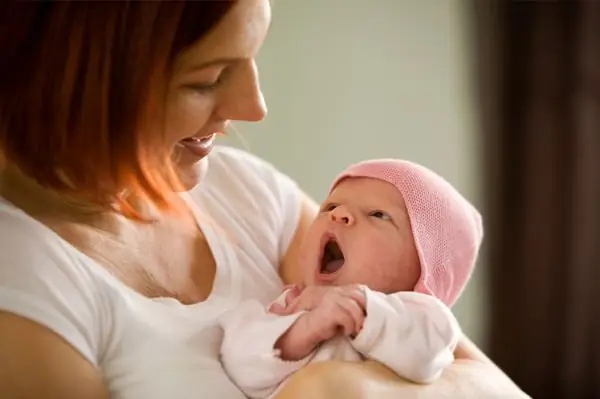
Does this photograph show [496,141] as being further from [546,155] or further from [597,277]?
[597,277]

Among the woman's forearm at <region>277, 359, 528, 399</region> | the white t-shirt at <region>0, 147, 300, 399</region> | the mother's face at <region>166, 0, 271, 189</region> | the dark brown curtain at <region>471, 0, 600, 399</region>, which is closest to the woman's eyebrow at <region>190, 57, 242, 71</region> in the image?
the mother's face at <region>166, 0, 271, 189</region>

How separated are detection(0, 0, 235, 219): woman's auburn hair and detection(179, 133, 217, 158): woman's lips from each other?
0.06 meters

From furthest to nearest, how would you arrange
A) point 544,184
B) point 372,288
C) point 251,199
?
point 544,184 < point 251,199 < point 372,288

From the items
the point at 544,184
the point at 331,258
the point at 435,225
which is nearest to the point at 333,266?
the point at 331,258

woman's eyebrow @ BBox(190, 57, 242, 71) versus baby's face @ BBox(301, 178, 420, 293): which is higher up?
woman's eyebrow @ BBox(190, 57, 242, 71)

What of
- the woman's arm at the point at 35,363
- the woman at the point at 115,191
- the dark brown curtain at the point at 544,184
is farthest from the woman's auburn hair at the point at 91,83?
the dark brown curtain at the point at 544,184

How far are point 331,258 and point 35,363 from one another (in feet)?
1.34

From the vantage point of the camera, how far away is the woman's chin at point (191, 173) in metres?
1.01

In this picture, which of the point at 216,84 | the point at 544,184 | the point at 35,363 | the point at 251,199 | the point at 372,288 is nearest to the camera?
the point at 35,363

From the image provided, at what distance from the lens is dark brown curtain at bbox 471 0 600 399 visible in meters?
2.10

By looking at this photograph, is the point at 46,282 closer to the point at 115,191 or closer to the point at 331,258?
the point at 115,191

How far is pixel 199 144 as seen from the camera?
1.02 meters

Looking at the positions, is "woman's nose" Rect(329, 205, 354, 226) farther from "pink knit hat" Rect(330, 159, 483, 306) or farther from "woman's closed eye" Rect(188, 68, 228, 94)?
"woman's closed eye" Rect(188, 68, 228, 94)

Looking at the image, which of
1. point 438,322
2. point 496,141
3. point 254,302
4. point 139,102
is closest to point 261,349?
point 254,302
